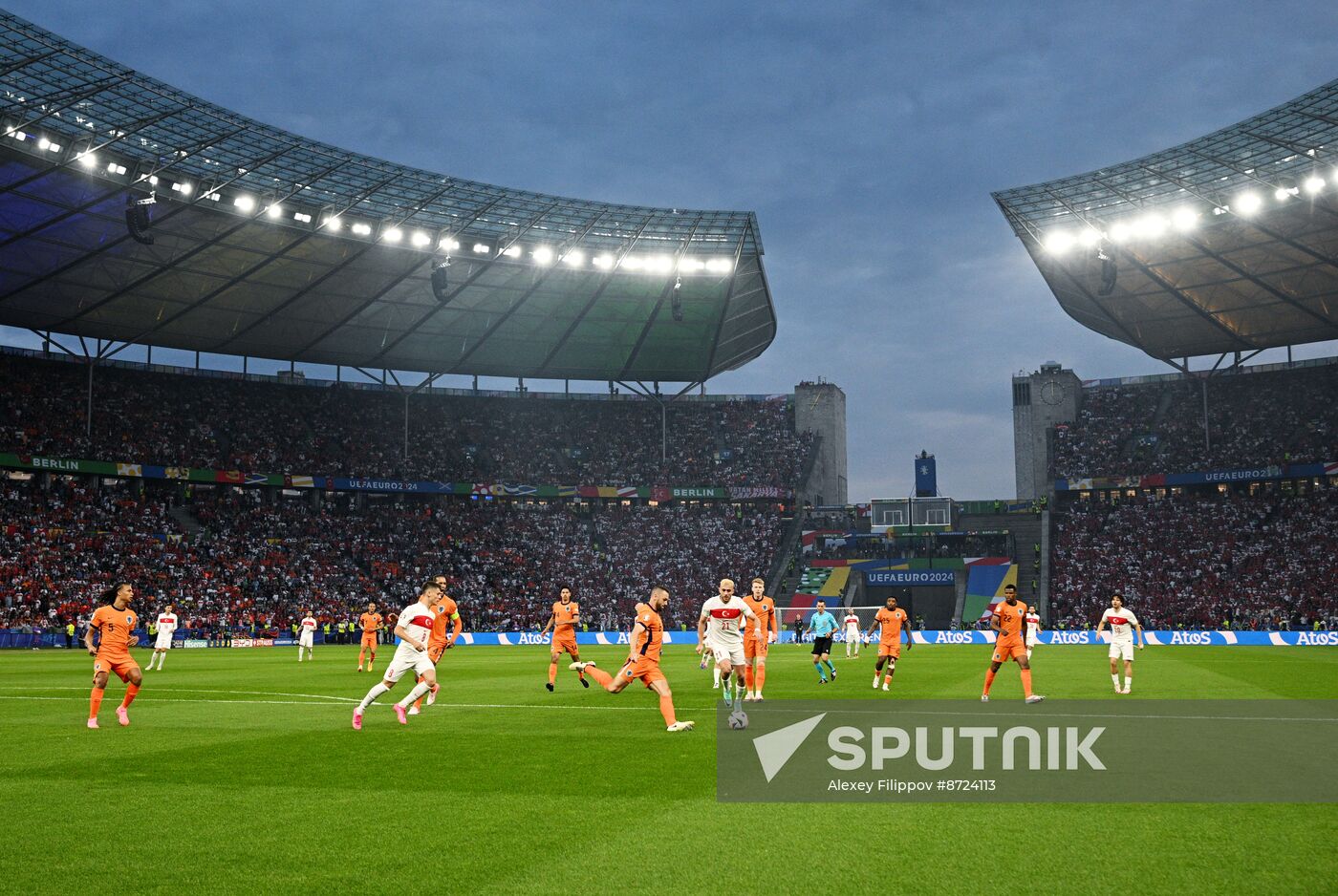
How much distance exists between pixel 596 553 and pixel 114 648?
56.7m

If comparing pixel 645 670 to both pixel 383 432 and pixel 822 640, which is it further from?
pixel 383 432

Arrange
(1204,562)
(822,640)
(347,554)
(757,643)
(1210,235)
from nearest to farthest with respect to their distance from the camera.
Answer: (757,643) → (822,640) → (1210,235) → (1204,562) → (347,554)

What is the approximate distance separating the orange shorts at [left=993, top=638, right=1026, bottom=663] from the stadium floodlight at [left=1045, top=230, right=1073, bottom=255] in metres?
Result: 45.5

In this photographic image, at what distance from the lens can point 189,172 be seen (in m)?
48.8

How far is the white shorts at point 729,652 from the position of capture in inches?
661

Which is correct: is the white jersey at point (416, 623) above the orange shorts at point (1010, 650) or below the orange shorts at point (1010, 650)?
above

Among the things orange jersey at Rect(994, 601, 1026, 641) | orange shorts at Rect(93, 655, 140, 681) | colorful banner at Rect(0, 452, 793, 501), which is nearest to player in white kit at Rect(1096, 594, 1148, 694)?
orange jersey at Rect(994, 601, 1026, 641)

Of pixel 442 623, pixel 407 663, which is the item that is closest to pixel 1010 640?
pixel 407 663

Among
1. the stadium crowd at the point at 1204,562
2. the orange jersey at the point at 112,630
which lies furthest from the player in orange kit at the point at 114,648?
the stadium crowd at the point at 1204,562

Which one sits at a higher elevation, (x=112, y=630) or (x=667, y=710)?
(x=112, y=630)

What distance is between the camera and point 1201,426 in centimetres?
7350

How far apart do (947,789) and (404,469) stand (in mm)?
65839

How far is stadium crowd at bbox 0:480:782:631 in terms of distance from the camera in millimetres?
53969

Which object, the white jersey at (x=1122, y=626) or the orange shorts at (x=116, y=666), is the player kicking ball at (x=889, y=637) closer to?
the white jersey at (x=1122, y=626)
